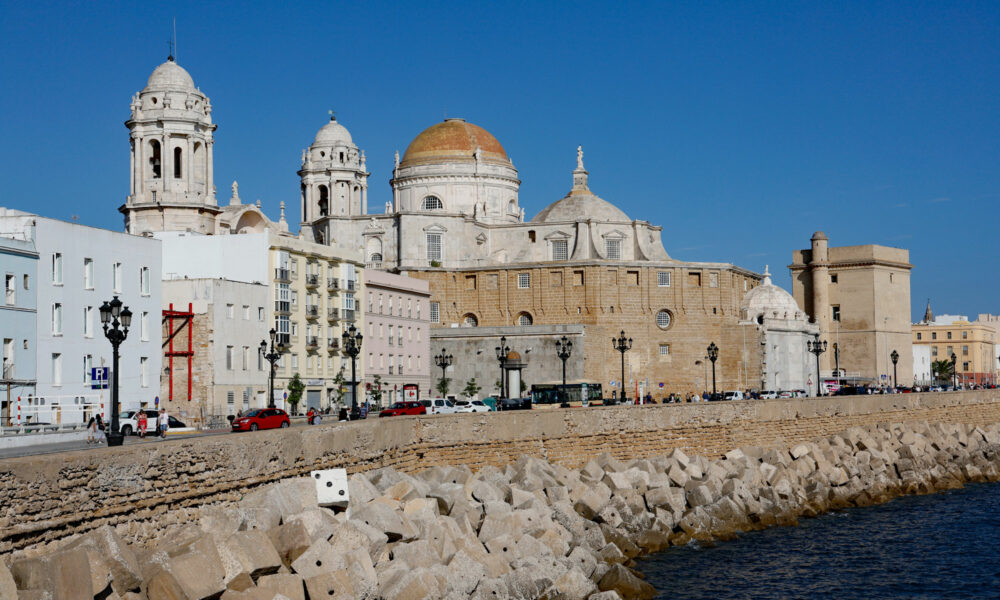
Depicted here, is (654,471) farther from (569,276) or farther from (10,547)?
(569,276)

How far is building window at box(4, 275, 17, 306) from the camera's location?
35844 mm

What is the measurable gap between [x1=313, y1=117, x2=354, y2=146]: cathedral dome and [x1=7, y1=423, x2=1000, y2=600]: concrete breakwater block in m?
54.1

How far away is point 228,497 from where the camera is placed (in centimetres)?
1714

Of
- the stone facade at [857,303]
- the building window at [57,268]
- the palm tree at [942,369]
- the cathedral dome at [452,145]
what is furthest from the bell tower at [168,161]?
the palm tree at [942,369]

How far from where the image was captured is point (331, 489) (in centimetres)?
1839

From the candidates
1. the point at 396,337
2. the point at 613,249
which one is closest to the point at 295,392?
the point at 396,337

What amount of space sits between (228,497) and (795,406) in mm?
25609

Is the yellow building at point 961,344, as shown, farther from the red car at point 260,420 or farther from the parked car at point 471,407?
the red car at point 260,420

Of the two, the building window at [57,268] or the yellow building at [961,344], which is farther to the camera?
the yellow building at [961,344]

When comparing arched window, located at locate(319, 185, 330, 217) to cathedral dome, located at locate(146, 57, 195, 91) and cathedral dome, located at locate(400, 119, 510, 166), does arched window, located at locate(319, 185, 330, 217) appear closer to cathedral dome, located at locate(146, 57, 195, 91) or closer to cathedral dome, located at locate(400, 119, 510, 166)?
cathedral dome, located at locate(400, 119, 510, 166)

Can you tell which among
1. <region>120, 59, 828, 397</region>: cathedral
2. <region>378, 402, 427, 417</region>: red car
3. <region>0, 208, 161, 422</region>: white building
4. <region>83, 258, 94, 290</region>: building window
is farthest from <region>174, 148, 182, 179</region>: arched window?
<region>378, 402, 427, 417</region>: red car

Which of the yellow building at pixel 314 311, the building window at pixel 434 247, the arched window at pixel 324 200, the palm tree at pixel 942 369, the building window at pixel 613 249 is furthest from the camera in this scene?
the palm tree at pixel 942 369

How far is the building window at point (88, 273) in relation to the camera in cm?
3997

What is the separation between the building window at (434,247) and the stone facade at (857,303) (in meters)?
44.2
